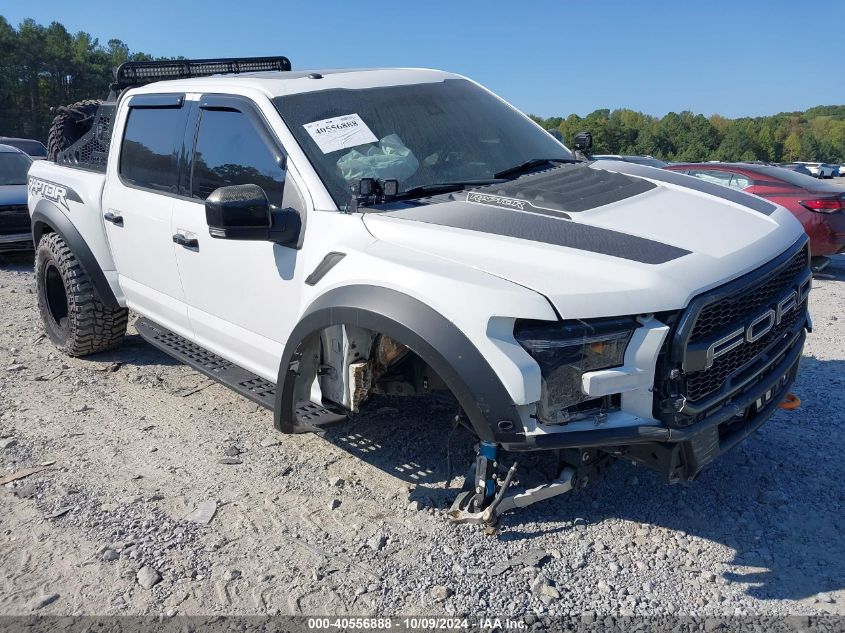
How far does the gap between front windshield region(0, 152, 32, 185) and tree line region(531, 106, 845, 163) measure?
2588 centimetres

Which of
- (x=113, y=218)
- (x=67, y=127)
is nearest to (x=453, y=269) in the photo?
(x=113, y=218)

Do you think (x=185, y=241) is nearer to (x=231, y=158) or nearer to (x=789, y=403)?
(x=231, y=158)

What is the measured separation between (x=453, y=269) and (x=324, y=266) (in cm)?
68

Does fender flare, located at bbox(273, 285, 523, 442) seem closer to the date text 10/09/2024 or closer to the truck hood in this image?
the truck hood

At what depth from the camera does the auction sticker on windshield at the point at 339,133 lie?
10.6 ft

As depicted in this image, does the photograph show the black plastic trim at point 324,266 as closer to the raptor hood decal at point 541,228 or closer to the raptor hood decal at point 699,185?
the raptor hood decal at point 541,228

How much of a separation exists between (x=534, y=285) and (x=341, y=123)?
4.84 ft

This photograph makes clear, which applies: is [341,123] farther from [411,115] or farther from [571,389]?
[571,389]

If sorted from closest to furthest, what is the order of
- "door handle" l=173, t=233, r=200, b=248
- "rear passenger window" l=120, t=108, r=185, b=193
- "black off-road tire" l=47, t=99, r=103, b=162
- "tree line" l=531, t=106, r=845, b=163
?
"door handle" l=173, t=233, r=200, b=248 < "rear passenger window" l=120, t=108, r=185, b=193 < "black off-road tire" l=47, t=99, r=103, b=162 < "tree line" l=531, t=106, r=845, b=163

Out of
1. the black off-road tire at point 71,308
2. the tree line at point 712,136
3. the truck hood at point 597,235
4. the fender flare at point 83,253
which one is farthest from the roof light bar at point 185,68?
the tree line at point 712,136

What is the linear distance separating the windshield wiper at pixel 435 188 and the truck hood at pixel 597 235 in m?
0.08

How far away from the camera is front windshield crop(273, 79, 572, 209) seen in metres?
3.21

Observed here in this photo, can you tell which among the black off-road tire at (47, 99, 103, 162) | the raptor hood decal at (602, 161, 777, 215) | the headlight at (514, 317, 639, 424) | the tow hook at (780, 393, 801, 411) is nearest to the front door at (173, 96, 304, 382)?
the headlight at (514, 317, 639, 424)

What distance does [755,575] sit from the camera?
8.99 feet
